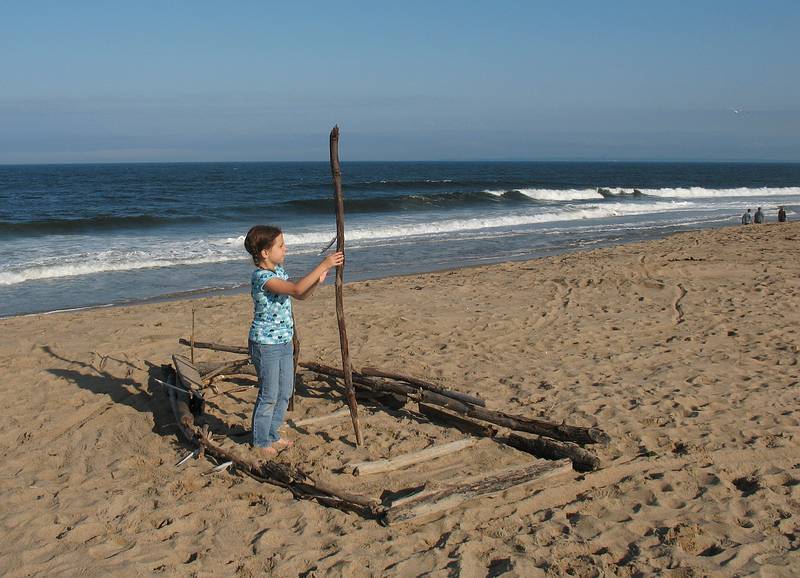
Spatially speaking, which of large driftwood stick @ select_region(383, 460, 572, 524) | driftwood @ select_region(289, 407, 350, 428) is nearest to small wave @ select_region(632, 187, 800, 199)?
driftwood @ select_region(289, 407, 350, 428)

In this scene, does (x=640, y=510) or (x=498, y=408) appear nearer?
(x=640, y=510)

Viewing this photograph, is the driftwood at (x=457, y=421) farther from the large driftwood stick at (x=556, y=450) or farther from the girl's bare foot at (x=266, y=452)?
the girl's bare foot at (x=266, y=452)

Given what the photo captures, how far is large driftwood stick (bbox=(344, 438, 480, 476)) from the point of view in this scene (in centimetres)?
455

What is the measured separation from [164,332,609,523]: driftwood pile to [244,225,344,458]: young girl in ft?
0.96

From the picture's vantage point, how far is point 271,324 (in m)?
4.59

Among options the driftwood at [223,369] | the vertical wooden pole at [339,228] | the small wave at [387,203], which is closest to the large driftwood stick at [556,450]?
the vertical wooden pole at [339,228]

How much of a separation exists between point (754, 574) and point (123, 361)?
19.2 ft

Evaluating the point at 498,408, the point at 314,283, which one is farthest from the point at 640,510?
the point at 314,283

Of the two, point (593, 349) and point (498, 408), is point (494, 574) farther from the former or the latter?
point (593, 349)

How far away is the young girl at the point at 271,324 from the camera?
4398 millimetres

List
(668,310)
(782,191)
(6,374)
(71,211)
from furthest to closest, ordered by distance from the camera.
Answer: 1. (782,191)
2. (71,211)
3. (668,310)
4. (6,374)

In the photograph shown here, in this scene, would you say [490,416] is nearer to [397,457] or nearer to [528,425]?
[528,425]

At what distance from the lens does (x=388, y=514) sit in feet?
12.6

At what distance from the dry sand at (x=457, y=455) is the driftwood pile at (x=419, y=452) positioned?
84 millimetres
